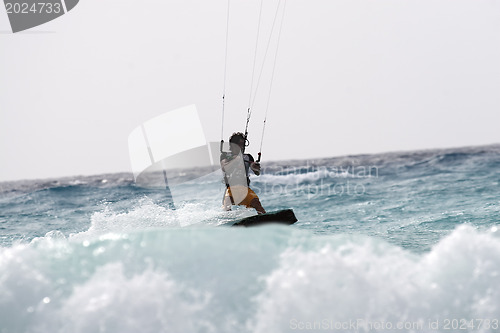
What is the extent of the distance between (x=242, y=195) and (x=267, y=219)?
0.99 meters

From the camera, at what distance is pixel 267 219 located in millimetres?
8438

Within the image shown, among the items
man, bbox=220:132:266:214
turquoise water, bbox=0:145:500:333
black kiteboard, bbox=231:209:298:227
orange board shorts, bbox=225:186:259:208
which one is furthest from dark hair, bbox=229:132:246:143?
turquoise water, bbox=0:145:500:333

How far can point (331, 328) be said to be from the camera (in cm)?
555

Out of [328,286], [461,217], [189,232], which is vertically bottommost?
[461,217]

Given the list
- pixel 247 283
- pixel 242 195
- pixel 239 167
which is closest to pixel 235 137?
pixel 239 167

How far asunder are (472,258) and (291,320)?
2278 mm

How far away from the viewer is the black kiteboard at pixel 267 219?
8.20 metres

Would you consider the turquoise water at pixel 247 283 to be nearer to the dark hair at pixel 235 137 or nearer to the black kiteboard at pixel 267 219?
the black kiteboard at pixel 267 219

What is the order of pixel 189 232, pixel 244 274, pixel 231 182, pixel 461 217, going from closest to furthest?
pixel 244 274 < pixel 189 232 < pixel 231 182 < pixel 461 217

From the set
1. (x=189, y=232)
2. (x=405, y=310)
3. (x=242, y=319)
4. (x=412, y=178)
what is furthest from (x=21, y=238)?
(x=412, y=178)

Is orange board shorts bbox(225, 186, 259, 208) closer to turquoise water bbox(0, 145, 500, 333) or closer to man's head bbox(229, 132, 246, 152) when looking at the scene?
man's head bbox(229, 132, 246, 152)

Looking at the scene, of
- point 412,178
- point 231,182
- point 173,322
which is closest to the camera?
point 173,322

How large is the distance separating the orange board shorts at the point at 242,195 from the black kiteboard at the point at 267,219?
2.41 ft

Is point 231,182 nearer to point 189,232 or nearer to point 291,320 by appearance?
point 189,232
